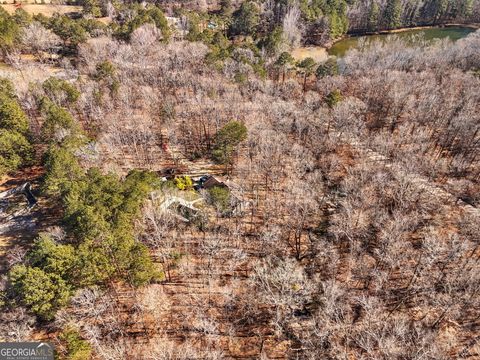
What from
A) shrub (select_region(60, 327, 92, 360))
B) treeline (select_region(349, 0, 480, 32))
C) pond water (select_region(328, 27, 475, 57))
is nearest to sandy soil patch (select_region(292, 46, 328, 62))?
pond water (select_region(328, 27, 475, 57))

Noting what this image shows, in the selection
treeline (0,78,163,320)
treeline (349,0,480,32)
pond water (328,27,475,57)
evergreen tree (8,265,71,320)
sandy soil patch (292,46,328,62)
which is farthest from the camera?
treeline (349,0,480,32)

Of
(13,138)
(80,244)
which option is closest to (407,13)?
(13,138)

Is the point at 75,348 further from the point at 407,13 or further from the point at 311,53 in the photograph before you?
the point at 407,13

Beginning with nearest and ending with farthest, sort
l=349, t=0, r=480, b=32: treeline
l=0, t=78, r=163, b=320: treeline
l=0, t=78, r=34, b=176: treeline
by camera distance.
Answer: l=0, t=78, r=163, b=320: treeline
l=0, t=78, r=34, b=176: treeline
l=349, t=0, r=480, b=32: treeline

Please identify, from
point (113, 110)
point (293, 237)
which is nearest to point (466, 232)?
point (293, 237)

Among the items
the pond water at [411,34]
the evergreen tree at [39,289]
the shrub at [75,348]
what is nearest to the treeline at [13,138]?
the evergreen tree at [39,289]

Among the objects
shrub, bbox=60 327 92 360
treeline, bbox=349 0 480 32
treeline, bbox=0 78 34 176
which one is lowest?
shrub, bbox=60 327 92 360

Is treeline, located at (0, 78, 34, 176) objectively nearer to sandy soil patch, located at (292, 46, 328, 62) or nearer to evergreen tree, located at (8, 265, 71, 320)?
evergreen tree, located at (8, 265, 71, 320)

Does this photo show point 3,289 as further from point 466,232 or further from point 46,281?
point 466,232

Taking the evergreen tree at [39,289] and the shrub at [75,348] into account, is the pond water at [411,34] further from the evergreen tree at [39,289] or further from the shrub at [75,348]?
the shrub at [75,348]
